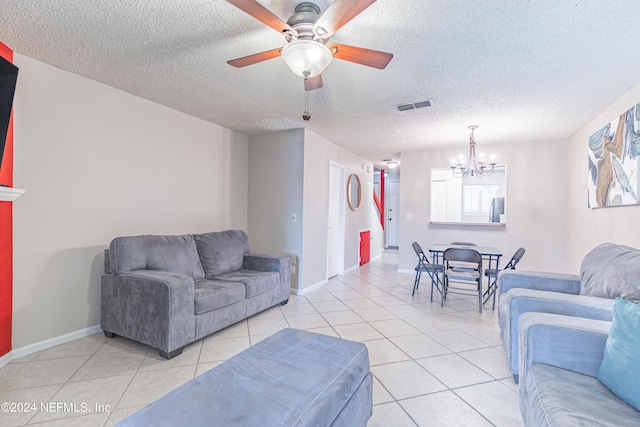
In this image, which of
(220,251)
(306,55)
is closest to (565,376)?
(306,55)

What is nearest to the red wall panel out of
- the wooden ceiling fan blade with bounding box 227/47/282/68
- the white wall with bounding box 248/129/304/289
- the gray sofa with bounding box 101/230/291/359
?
the gray sofa with bounding box 101/230/291/359

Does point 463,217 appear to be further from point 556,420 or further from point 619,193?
point 556,420

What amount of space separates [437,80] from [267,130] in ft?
8.23

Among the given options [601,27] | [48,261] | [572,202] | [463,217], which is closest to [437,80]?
[601,27]

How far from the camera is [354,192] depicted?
19.2 feet

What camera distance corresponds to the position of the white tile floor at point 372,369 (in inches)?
65.2

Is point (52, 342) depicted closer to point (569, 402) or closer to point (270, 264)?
point (270, 264)

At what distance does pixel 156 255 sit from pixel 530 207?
5.37 meters

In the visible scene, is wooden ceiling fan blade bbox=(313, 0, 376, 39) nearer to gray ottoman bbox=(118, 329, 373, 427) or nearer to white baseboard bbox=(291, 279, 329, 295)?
gray ottoman bbox=(118, 329, 373, 427)

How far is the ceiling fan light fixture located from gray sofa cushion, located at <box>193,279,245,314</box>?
77.4 inches

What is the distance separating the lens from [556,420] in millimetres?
1020

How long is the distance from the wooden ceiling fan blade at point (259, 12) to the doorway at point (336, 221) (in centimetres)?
337

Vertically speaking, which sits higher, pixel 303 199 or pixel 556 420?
pixel 303 199

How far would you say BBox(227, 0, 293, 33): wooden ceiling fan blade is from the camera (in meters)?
1.34
